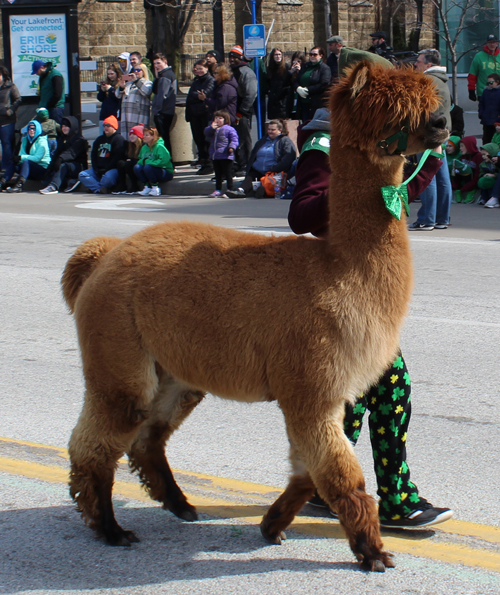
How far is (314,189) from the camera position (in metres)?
3.16

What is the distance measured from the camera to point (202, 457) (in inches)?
161

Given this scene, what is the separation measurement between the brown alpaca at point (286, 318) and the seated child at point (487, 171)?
33.2 feet

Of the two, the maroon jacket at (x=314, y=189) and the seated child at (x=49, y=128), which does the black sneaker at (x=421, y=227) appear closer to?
the maroon jacket at (x=314, y=189)

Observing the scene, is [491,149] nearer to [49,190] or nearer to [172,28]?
[49,190]

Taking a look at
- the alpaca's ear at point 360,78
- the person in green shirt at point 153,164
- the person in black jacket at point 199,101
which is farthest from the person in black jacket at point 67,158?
the alpaca's ear at point 360,78

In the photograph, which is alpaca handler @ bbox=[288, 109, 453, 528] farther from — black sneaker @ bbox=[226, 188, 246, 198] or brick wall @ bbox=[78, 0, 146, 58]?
brick wall @ bbox=[78, 0, 146, 58]

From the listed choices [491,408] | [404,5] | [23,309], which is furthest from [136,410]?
[404,5]

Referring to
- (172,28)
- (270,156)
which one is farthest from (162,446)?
(172,28)

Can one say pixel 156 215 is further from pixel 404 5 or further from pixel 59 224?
pixel 404 5

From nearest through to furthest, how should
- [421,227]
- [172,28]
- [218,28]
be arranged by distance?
[421,227] < [218,28] < [172,28]

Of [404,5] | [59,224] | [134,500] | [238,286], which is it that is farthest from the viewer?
[404,5]

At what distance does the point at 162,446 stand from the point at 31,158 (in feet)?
47.9

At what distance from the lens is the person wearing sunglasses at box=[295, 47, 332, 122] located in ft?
50.5

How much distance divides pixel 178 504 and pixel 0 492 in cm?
86
